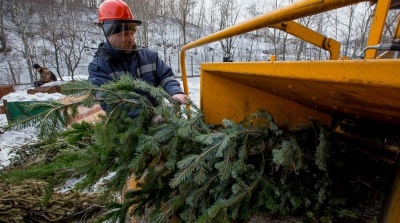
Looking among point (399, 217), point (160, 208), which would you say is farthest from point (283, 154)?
point (160, 208)

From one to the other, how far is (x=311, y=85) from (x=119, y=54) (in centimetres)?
207

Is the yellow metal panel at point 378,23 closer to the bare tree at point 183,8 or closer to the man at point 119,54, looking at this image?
the man at point 119,54

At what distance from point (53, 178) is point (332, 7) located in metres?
1.44

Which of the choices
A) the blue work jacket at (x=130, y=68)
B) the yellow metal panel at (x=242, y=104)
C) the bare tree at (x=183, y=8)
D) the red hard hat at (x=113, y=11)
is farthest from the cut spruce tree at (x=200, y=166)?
the bare tree at (x=183, y=8)

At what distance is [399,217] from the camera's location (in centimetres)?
91

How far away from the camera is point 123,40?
2.38 meters

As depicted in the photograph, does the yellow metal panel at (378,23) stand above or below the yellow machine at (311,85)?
above

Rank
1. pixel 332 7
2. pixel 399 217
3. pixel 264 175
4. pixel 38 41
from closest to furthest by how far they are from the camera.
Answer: pixel 332 7 < pixel 399 217 < pixel 264 175 < pixel 38 41

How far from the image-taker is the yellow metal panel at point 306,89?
1.90 feet

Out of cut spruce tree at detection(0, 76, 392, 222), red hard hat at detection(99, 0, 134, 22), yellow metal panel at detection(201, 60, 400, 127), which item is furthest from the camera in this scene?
red hard hat at detection(99, 0, 134, 22)

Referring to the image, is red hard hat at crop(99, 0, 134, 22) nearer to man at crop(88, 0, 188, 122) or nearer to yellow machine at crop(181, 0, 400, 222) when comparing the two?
man at crop(88, 0, 188, 122)

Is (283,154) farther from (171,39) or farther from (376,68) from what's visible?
(171,39)

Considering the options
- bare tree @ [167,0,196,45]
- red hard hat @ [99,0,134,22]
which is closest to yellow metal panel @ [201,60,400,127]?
red hard hat @ [99,0,134,22]

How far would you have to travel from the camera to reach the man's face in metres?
2.34
